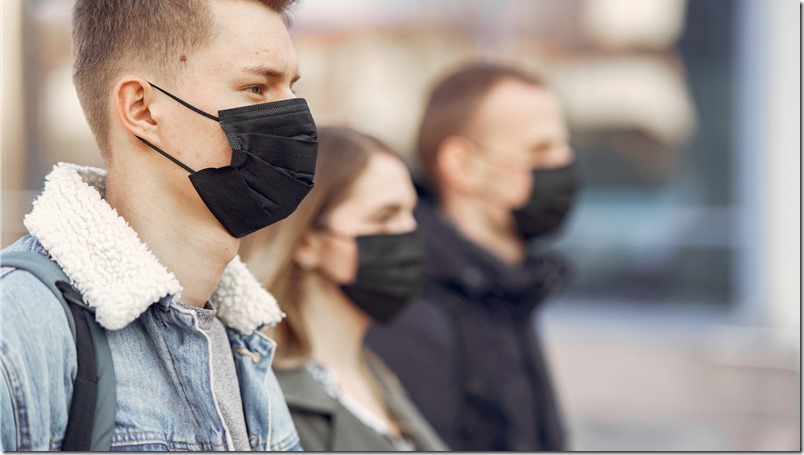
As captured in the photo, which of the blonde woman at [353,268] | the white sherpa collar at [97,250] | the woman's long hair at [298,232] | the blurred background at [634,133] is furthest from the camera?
the blurred background at [634,133]

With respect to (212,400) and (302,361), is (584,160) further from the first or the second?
(212,400)

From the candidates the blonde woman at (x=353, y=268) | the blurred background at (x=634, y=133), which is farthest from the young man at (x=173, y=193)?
the blurred background at (x=634, y=133)

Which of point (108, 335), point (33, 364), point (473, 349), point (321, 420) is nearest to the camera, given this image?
point (33, 364)

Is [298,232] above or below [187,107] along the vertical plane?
below

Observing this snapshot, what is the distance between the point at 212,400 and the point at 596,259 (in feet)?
24.9

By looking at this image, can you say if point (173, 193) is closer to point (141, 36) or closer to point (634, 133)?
point (141, 36)

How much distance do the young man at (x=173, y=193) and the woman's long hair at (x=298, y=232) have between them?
0.75 m

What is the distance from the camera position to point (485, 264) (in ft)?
12.8

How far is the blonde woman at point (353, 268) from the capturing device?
294 centimetres

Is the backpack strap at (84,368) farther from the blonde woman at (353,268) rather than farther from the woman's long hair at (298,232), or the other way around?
the blonde woman at (353,268)

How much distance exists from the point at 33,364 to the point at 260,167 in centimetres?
55

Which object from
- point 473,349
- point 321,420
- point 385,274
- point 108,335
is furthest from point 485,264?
point 108,335

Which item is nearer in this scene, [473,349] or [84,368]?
[84,368]

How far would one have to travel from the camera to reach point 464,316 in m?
3.66
